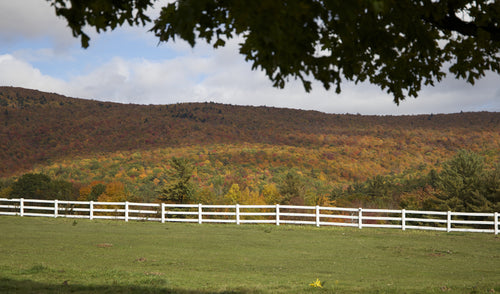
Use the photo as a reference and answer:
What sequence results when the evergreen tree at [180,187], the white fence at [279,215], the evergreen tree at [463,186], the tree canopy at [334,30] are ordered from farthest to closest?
the evergreen tree at [180,187]
the evergreen tree at [463,186]
the white fence at [279,215]
the tree canopy at [334,30]

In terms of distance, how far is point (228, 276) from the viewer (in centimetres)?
955

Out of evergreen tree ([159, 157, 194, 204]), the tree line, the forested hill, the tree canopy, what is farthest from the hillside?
the tree canopy

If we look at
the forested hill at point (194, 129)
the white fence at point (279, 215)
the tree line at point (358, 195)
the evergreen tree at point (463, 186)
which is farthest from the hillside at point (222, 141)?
the evergreen tree at point (463, 186)

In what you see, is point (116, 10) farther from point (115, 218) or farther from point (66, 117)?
point (66, 117)

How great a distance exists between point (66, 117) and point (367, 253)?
73156 mm

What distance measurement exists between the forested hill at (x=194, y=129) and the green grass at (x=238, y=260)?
155 feet

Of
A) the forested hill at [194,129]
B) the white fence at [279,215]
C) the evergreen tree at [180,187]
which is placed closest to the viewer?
the white fence at [279,215]

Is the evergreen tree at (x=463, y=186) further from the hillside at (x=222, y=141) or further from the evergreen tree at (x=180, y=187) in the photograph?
the hillside at (x=222, y=141)

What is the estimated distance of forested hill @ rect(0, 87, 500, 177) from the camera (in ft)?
220

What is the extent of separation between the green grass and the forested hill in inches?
1865

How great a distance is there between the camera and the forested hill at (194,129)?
6719cm

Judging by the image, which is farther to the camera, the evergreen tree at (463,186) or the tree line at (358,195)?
the tree line at (358,195)

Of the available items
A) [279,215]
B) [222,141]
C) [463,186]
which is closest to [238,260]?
[279,215]

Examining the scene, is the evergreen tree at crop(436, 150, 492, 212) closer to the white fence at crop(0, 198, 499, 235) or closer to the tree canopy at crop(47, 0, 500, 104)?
the white fence at crop(0, 198, 499, 235)
